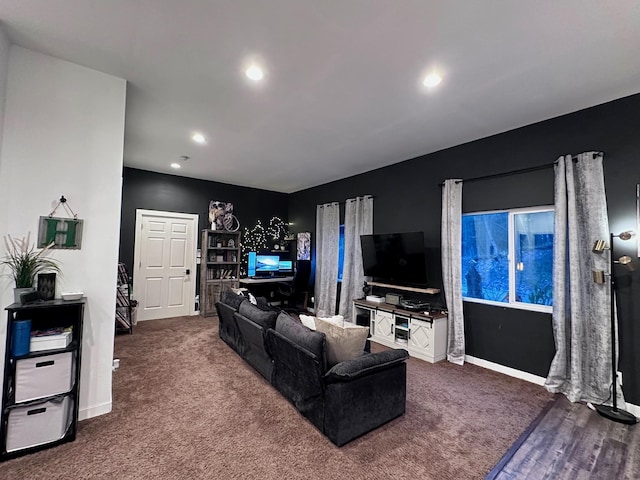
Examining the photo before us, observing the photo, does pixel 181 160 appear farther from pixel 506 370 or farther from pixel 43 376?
pixel 506 370

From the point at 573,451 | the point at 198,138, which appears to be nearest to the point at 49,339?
the point at 198,138

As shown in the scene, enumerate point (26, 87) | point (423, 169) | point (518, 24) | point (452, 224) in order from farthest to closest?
1. point (423, 169)
2. point (452, 224)
3. point (26, 87)
4. point (518, 24)

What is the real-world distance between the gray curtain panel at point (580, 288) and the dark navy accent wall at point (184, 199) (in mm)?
5602

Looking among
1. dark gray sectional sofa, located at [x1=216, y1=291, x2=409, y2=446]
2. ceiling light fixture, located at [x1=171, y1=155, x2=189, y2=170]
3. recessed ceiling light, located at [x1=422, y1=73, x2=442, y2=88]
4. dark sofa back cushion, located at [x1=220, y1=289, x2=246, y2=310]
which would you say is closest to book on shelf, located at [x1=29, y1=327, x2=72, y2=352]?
dark gray sectional sofa, located at [x1=216, y1=291, x2=409, y2=446]

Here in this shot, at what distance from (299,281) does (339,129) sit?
344cm

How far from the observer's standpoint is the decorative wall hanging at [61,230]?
218cm

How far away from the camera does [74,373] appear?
2.12 metres

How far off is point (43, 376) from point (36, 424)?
330 millimetres

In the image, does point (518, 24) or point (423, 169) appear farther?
point (423, 169)

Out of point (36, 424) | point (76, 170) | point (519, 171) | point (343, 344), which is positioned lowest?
point (36, 424)

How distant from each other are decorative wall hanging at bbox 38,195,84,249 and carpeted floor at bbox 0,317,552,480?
56.8 inches

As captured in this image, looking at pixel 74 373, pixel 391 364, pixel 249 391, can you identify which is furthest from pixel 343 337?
pixel 74 373

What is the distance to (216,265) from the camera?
6117mm

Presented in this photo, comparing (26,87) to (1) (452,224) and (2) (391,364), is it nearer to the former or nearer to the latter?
(2) (391,364)
